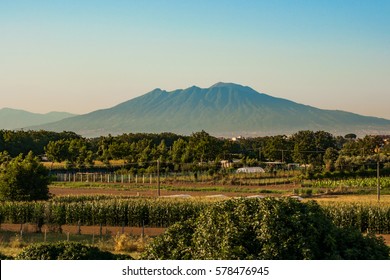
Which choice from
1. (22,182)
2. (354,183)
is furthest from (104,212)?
(354,183)

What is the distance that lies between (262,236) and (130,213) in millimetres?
24784

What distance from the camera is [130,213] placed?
117 ft

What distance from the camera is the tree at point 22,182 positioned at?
122 feet

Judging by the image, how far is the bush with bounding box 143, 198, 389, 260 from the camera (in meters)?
11.4

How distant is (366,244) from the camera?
42.5 ft

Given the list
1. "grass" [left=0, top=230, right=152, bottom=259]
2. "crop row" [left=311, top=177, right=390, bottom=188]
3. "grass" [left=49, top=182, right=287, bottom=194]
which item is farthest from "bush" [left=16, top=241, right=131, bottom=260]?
"crop row" [left=311, top=177, right=390, bottom=188]

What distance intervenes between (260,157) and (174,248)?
318 feet

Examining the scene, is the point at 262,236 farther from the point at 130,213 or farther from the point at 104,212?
the point at 104,212

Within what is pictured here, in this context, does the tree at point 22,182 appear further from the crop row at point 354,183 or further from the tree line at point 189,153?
the tree line at point 189,153

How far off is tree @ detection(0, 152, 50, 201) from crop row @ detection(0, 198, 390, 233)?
1.42 m

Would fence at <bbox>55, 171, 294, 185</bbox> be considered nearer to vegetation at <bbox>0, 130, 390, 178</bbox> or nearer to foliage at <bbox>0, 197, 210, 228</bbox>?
vegetation at <bbox>0, 130, 390, 178</bbox>

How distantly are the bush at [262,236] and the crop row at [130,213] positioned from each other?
2150 cm

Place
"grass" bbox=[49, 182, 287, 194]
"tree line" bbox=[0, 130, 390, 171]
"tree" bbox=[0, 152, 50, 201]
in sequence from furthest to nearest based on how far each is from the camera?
"tree line" bbox=[0, 130, 390, 171]
"grass" bbox=[49, 182, 287, 194]
"tree" bbox=[0, 152, 50, 201]

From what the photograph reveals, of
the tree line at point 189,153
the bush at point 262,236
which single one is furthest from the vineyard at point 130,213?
the tree line at point 189,153
